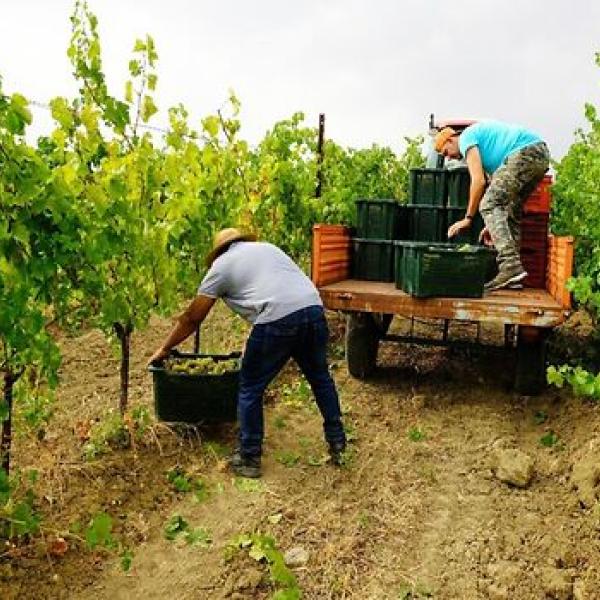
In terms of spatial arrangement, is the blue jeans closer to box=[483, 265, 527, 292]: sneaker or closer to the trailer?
the trailer

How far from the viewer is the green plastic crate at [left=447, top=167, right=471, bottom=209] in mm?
7172

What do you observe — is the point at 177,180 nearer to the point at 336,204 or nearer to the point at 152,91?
the point at 152,91

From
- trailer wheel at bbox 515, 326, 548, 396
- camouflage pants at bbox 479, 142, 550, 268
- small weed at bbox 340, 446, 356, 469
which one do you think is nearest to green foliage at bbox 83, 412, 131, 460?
small weed at bbox 340, 446, 356, 469

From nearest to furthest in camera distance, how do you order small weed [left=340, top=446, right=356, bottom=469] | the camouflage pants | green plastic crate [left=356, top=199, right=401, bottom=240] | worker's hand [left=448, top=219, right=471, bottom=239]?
small weed [left=340, top=446, right=356, bottom=469]
the camouflage pants
worker's hand [left=448, top=219, right=471, bottom=239]
green plastic crate [left=356, top=199, right=401, bottom=240]

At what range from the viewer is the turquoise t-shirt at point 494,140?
6.69 meters

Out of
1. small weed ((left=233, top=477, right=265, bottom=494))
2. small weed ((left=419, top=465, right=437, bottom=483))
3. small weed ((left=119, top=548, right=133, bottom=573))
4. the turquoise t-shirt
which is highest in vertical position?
the turquoise t-shirt

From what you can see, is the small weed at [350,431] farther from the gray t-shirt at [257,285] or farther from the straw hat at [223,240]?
the straw hat at [223,240]

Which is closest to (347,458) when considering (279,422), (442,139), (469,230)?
(279,422)

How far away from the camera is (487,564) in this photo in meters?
4.07

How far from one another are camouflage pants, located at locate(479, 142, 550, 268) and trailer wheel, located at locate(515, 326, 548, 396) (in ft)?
2.44

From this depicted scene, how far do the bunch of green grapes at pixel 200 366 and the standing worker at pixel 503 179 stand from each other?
2.32 meters

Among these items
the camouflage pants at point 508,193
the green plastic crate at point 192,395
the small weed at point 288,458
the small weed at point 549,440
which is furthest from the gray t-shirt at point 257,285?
the camouflage pants at point 508,193

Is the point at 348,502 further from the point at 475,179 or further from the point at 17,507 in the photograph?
the point at 475,179

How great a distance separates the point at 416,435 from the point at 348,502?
1.17 meters
